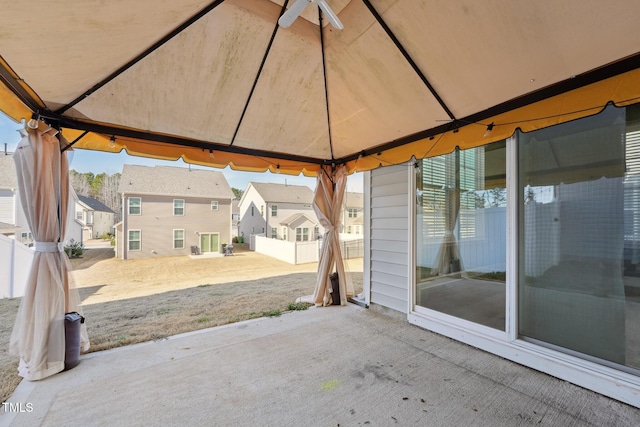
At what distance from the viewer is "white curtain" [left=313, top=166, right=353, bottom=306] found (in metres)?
4.34

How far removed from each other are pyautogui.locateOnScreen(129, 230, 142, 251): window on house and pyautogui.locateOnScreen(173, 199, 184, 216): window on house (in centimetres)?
188

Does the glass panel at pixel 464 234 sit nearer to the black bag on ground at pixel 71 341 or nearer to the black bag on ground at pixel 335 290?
the black bag on ground at pixel 335 290

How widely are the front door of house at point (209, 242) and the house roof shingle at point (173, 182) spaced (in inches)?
84.8

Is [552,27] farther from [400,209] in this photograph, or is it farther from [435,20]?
[400,209]

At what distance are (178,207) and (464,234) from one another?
547 inches

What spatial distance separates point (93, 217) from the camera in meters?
20.0

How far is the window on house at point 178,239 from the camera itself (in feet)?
43.8

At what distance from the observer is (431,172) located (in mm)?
3424

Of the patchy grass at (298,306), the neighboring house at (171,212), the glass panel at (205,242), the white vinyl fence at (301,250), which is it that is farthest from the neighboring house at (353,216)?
the patchy grass at (298,306)

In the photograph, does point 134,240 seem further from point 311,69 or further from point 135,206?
point 311,69

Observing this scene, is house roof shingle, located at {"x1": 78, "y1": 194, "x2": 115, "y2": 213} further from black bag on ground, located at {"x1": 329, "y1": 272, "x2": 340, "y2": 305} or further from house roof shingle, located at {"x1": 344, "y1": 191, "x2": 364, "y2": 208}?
black bag on ground, located at {"x1": 329, "y1": 272, "x2": 340, "y2": 305}

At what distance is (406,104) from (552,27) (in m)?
1.22

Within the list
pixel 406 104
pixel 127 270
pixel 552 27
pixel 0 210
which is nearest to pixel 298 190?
pixel 127 270

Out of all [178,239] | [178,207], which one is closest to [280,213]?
[178,207]
